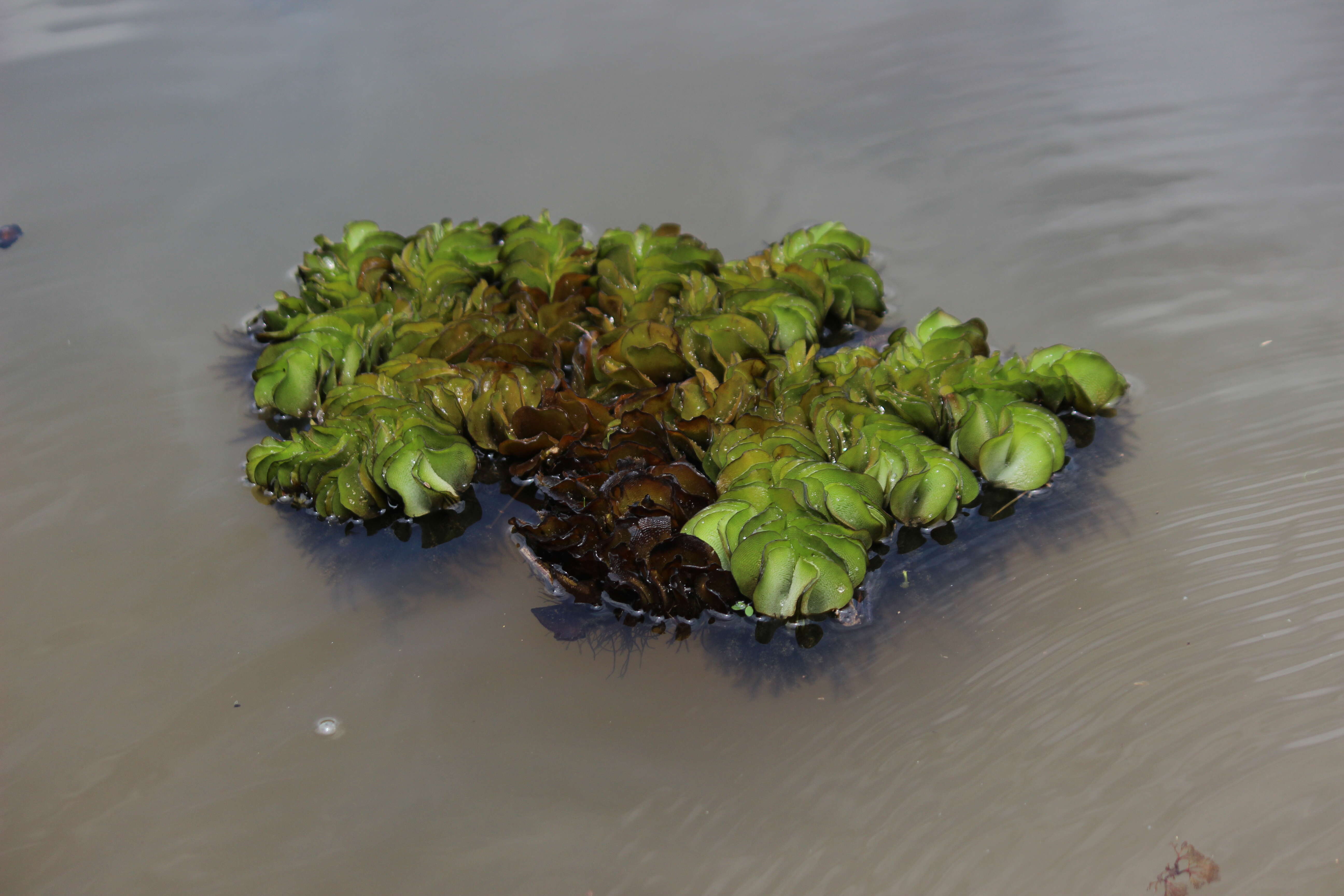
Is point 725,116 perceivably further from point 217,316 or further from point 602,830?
point 602,830

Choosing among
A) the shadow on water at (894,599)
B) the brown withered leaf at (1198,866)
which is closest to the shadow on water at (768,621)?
the shadow on water at (894,599)

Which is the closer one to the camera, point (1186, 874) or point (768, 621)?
point (1186, 874)

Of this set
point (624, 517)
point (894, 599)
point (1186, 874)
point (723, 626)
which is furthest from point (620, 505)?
point (1186, 874)

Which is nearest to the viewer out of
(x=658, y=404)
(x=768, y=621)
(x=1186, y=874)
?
(x=1186, y=874)

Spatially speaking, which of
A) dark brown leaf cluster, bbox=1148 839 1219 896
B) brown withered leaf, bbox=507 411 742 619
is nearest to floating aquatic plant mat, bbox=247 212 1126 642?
brown withered leaf, bbox=507 411 742 619

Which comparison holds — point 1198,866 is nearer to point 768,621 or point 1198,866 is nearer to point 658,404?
point 768,621

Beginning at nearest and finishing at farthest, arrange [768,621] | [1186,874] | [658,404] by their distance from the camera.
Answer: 1. [1186,874]
2. [768,621]
3. [658,404]

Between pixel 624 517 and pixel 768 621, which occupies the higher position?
pixel 624 517

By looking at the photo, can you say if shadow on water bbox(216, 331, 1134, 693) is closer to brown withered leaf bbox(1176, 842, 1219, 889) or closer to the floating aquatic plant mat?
the floating aquatic plant mat
